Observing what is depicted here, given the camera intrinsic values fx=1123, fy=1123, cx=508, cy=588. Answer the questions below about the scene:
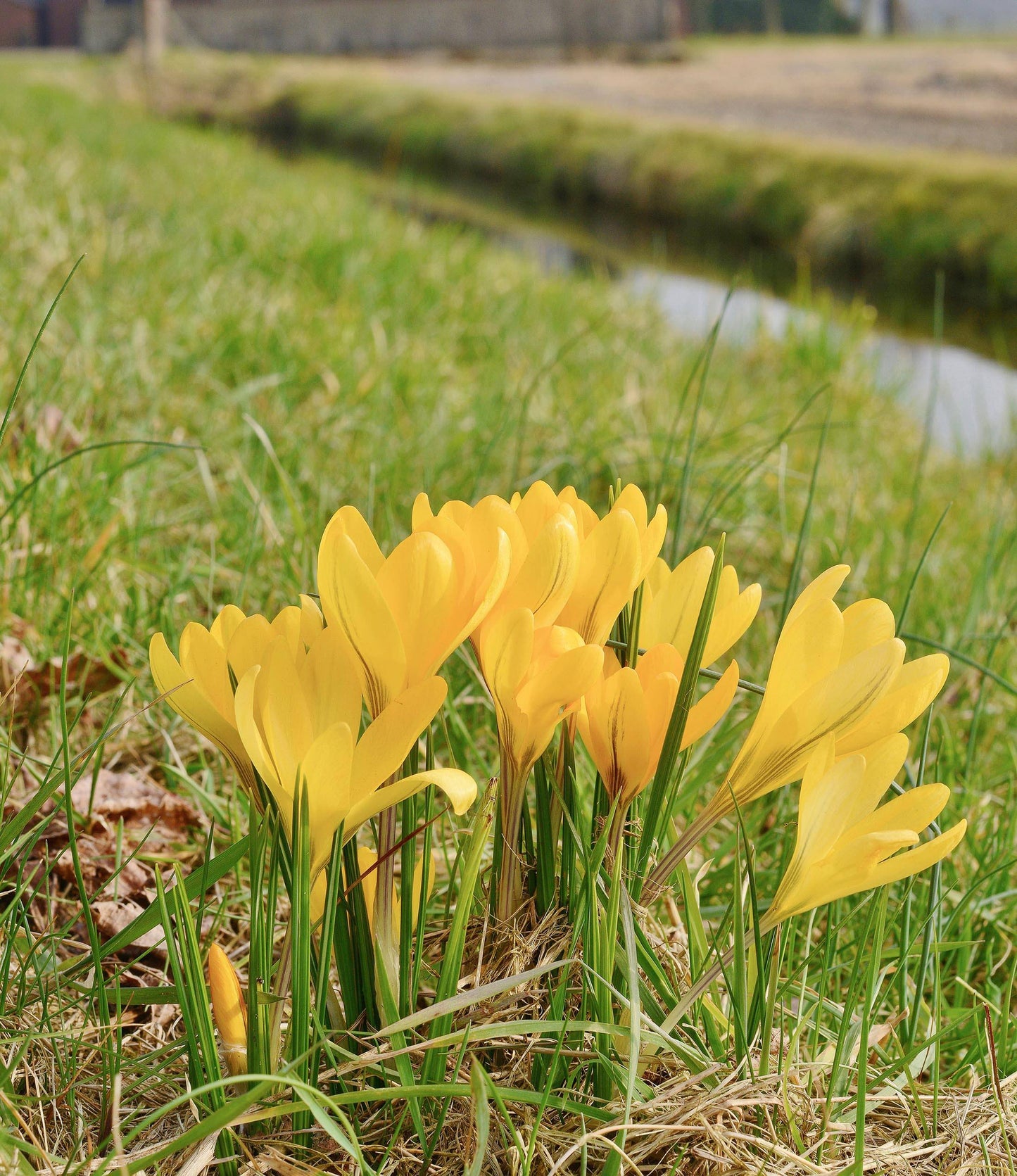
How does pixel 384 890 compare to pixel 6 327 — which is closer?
pixel 384 890

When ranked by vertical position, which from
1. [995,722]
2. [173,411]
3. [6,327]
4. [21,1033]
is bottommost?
[995,722]

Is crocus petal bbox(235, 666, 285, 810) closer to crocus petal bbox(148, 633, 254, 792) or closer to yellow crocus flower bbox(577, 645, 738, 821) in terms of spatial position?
crocus petal bbox(148, 633, 254, 792)

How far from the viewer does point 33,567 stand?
46.8 inches

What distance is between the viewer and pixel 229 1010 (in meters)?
0.51

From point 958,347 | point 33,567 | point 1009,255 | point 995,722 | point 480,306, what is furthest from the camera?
point 1009,255

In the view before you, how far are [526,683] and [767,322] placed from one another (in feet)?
11.8

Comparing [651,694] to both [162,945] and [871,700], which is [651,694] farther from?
[162,945]

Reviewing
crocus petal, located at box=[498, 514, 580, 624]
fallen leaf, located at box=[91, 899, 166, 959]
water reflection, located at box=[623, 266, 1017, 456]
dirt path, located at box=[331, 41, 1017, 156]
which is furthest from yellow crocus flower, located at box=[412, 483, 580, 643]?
dirt path, located at box=[331, 41, 1017, 156]

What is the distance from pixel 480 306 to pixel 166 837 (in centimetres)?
275

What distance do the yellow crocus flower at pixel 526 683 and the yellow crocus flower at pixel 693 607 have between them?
0.08 metres

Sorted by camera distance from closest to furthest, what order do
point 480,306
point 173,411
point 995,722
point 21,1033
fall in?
point 21,1033 < point 995,722 < point 173,411 < point 480,306

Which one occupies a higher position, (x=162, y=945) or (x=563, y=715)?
(x=563, y=715)

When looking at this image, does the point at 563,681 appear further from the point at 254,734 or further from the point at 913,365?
the point at 913,365

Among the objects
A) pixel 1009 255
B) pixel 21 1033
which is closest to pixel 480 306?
pixel 21 1033
